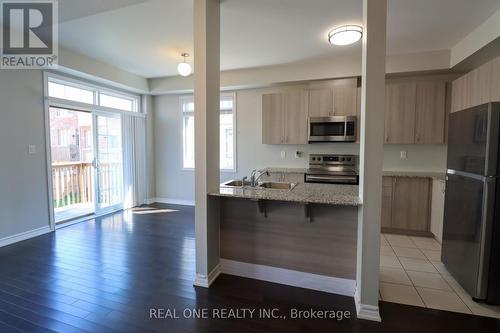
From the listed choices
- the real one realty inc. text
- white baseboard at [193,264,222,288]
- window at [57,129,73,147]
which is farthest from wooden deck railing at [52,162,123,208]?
the real one realty inc. text

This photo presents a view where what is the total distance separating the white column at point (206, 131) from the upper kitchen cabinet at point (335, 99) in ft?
7.64

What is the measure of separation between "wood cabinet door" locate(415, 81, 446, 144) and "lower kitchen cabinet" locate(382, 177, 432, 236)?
0.71 meters

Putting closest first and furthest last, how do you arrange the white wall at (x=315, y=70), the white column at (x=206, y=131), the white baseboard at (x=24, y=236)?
1. the white column at (x=206, y=131)
2. the white baseboard at (x=24, y=236)
3. the white wall at (x=315, y=70)

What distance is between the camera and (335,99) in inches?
168

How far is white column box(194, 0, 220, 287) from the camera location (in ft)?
7.64

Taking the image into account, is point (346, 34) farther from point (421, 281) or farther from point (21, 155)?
point (21, 155)

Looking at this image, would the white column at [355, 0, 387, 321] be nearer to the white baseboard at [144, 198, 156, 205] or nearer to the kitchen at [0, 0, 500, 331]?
the kitchen at [0, 0, 500, 331]

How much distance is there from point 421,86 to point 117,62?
5.12 m

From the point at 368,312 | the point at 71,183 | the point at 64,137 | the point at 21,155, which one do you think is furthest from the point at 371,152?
the point at 71,183

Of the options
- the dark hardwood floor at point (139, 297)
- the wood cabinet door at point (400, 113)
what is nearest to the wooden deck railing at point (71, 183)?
the dark hardwood floor at point (139, 297)

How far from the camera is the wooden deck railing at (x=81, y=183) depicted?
5062 mm

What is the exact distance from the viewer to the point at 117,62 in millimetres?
4574

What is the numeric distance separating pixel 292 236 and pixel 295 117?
8.44 ft

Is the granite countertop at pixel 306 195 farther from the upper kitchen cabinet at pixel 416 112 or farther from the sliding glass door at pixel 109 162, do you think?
the sliding glass door at pixel 109 162
